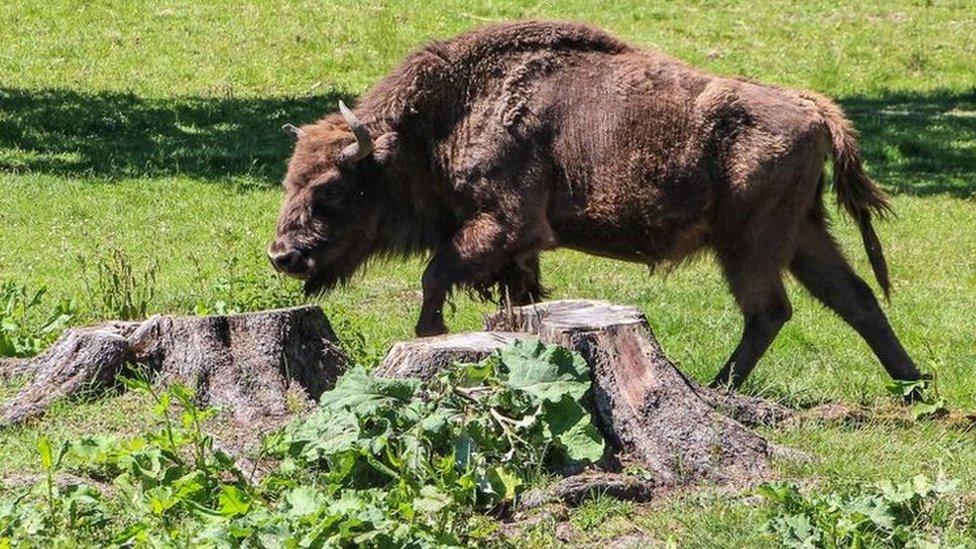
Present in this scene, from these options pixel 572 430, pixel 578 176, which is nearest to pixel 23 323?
pixel 578 176

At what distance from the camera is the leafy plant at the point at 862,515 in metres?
5.59

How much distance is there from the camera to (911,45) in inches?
867

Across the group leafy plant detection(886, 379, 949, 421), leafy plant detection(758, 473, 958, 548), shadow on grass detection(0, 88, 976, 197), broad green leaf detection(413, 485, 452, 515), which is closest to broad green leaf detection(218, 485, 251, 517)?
broad green leaf detection(413, 485, 452, 515)

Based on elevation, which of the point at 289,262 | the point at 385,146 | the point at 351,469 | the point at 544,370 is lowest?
the point at 289,262

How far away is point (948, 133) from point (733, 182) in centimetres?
1023

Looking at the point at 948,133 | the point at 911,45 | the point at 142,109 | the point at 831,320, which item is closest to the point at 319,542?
the point at 831,320

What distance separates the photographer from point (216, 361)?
23.5 feet

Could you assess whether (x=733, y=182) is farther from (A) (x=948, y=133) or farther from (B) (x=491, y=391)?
(A) (x=948, y=133)

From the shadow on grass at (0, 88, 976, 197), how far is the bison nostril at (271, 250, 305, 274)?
238 inches

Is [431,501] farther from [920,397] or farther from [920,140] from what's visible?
[920,140]

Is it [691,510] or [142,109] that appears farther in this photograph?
[142,109]

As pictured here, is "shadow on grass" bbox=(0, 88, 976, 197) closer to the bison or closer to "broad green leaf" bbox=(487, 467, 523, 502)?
the bison

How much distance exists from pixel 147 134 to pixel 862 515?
1220 cm

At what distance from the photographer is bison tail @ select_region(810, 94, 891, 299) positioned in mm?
8750
